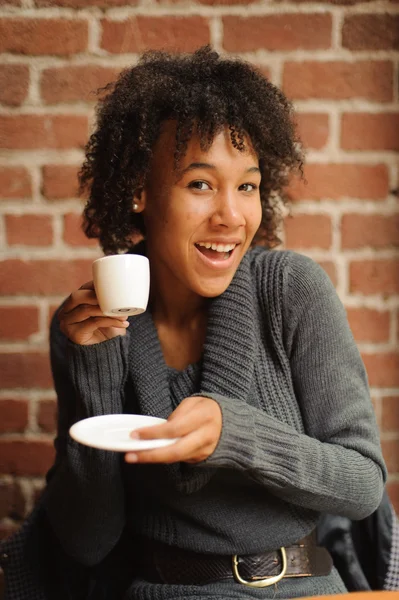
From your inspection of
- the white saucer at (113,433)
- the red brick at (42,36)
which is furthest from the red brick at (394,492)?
the red brick at (42,36)

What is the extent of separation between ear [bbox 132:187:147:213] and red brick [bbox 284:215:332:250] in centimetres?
40

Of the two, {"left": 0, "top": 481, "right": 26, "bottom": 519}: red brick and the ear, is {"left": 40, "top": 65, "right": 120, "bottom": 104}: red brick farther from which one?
{"left": 0, "top": 481, "right": 26, "bottom": 519}: red brick

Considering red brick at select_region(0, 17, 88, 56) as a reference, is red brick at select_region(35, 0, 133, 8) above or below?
above

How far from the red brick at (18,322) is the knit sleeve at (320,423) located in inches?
24.3

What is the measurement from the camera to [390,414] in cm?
145

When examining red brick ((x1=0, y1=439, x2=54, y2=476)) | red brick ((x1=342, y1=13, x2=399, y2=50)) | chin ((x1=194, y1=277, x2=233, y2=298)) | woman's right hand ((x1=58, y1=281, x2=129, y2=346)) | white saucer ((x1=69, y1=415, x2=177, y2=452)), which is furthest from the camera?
red brick ((x1=0, y1=439, x2=54, y2=476))

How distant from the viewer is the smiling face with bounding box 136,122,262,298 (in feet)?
3.36

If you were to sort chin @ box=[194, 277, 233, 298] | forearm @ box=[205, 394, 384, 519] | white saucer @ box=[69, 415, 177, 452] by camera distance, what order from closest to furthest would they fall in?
white saucer @ box=[69, 415, 177, 452] → forearm @ box=[205, 394, 384, 519] → chin @ box=[194, 277, 233, 298]

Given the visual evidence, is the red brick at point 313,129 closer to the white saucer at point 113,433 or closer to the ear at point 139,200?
the ear at point 139,200

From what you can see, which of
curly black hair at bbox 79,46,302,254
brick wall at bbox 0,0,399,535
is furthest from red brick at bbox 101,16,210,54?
curly black hair at bbox 79,46,302,254

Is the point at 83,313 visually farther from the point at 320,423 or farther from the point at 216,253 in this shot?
the point at 320,423

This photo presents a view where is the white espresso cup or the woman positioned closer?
the white espresso cup

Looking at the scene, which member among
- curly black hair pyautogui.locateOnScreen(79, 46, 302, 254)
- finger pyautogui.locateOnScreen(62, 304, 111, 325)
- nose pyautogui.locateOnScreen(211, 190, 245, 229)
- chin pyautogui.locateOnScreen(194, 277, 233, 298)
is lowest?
finger pyautogui.locateOnScreen(62, 304, 111, 325)

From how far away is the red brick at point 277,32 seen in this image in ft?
4.47
